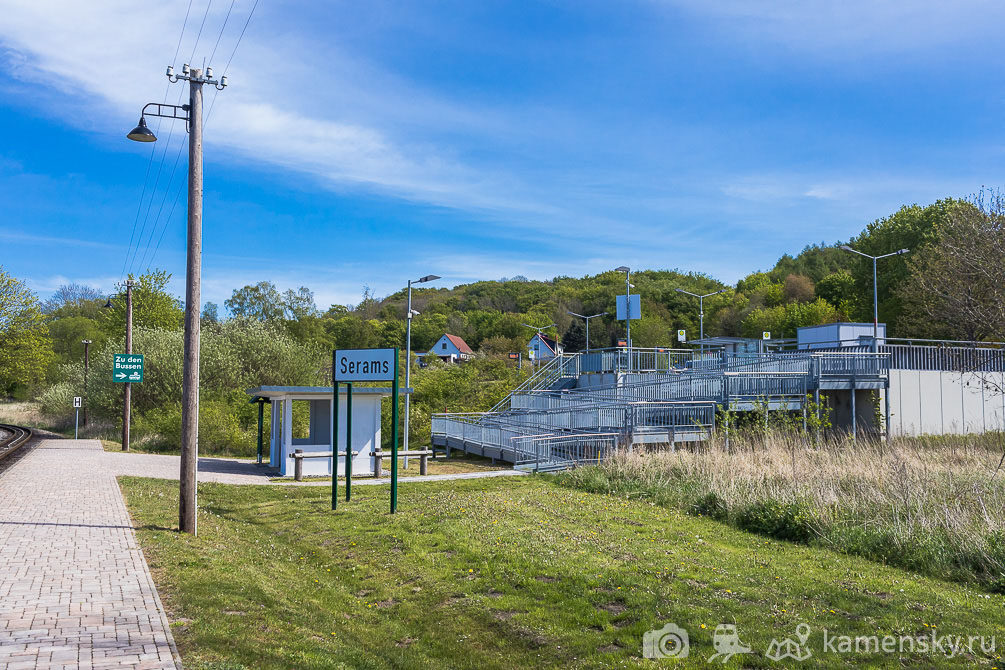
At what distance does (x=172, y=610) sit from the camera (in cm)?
723

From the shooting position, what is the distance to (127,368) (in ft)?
99.3

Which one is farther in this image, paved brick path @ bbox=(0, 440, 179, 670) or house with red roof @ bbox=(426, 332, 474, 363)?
house with red roof @ bbox=(426, 332, 474, 363)

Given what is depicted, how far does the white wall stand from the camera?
29297mm

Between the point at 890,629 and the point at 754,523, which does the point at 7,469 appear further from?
the point at 890,629

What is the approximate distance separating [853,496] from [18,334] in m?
54.2

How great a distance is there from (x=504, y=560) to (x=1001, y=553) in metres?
6.01

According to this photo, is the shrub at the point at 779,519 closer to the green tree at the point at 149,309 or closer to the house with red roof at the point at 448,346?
the green tree at the point at 149,309

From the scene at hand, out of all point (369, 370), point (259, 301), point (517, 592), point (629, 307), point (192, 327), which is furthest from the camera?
point (259, 301)

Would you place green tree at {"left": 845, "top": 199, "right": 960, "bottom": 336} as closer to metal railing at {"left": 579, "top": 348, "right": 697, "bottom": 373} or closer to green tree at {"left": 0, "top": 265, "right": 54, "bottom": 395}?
metal railing at {"left": 579, "top": 348, "right": 697, "bottom": 373}

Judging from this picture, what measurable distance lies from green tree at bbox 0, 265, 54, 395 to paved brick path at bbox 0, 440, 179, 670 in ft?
131
